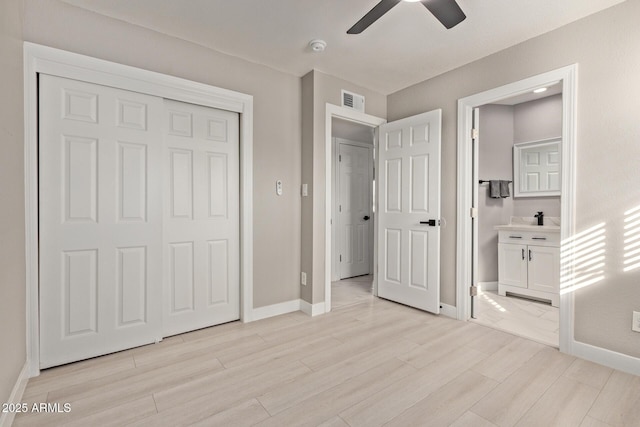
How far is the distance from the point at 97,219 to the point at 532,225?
4.78m

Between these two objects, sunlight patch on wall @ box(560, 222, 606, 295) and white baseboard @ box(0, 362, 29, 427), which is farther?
sunlight patch on wall @ box(560, 222, 606, 295)

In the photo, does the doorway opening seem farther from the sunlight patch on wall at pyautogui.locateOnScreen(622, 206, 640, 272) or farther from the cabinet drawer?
the sunlight patch on wall at pyautogui.locateOnScreen(622, 206, 640, 272)

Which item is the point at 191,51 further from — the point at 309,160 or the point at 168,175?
the point at 309,160

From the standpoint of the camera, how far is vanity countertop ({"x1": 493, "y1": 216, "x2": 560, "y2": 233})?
136 inches

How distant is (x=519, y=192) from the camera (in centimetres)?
411

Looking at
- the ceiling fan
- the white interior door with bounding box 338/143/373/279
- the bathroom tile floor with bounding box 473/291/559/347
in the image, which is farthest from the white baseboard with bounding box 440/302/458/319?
the ceiling fan

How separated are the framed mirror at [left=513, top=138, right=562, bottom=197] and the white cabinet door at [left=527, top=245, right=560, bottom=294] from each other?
826mm

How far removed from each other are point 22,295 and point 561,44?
13.5 ft

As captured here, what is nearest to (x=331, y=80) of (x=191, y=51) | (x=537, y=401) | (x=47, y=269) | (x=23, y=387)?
(x=191, y=51)

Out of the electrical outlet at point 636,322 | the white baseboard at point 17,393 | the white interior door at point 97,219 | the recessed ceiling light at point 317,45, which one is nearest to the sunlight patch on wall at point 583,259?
the electrical outlet at point 636,322

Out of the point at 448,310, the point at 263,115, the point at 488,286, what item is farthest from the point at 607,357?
the point at 263,115

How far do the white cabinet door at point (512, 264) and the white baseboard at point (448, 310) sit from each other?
4.26 ft

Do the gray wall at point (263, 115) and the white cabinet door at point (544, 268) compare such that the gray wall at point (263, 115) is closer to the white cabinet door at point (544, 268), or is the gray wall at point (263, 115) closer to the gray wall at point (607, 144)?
the gray wall at point (607, 144)

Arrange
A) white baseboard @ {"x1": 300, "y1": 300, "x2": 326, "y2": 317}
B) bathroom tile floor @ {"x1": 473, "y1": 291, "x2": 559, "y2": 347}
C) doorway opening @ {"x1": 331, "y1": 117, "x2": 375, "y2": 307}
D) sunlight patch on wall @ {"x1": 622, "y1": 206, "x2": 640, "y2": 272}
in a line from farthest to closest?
doorway opening @ {"x1": 331, "y1": 117, "x2": 375, "y2": 307} < white baseboard @ {"x1": 300, "y1": 300, "x2": 326, "y2": 317} < bathroom tile floor @ {"x1": 473, "y1": 291, "x2": 559, "y2": 347} < sunlight patch on wall @ {"x1": 622, "y1": 206, "x2": 640, "y2": 272}
